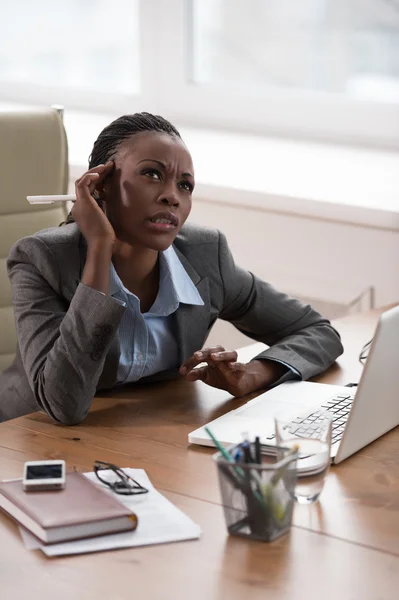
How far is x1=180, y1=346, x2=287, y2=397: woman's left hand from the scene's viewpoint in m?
1.67

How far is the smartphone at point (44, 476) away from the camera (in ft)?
3.94

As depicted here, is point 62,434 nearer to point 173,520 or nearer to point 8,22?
point 173,520

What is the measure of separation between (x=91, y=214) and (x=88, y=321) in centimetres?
21

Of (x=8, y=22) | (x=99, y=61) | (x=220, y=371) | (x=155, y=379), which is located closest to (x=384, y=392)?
(x=220, y=371)

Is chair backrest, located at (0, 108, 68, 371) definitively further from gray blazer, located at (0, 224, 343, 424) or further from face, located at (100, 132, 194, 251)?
face, located at (100, 132, 194, 251)

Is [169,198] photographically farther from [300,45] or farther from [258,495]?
[300,45]

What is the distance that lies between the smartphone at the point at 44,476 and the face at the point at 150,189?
0.53 meters

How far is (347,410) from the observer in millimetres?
1578

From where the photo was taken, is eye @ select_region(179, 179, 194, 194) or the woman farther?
eye @ select_region(179, 179, 194, 194)

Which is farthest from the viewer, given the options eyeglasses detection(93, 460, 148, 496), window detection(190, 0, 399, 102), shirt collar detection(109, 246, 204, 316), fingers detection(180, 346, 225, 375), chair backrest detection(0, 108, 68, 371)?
window detection(190, 0, 399, 102)

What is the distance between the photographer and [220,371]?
5.54 ft

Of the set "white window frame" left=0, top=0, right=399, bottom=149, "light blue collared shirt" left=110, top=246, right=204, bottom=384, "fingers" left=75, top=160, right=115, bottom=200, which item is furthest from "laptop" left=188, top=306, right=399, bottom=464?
"white window frame" left=0, top=0, right=399, bottom=149

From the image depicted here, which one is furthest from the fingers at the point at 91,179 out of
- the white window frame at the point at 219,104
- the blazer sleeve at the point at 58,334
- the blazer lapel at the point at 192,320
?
the white window frame at the point at 219,104

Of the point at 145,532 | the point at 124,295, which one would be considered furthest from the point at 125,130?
the point at 145,532
